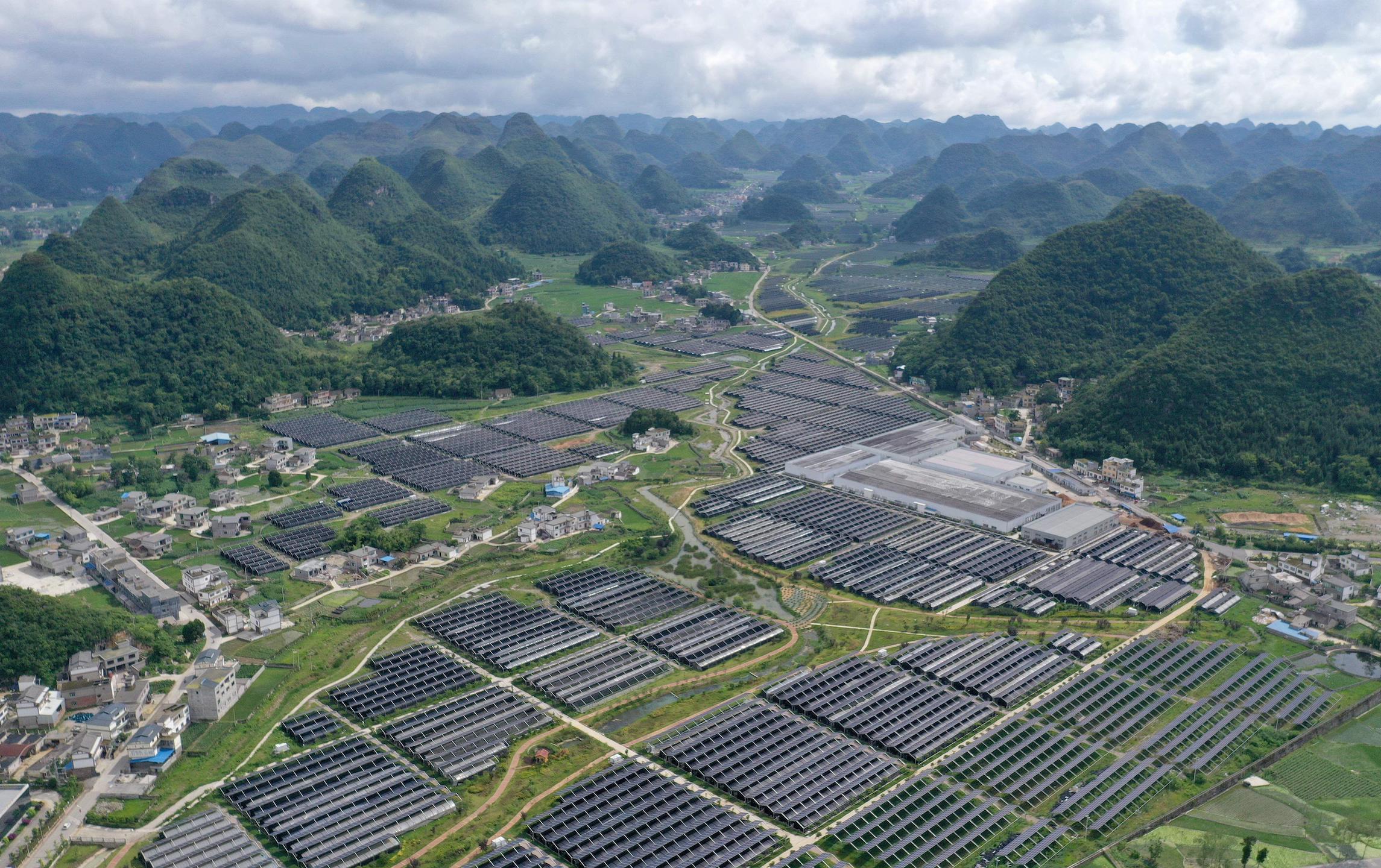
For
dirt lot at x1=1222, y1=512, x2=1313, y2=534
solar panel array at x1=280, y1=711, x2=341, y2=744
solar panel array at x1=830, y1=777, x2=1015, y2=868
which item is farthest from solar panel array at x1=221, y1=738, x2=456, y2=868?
dirt lot at x1=1222, y1=512, x2=1313, y2=534

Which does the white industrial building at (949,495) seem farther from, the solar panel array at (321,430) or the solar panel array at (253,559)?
the solar panel array at (321,430)

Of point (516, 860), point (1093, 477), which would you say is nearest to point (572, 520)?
point (516, 860)

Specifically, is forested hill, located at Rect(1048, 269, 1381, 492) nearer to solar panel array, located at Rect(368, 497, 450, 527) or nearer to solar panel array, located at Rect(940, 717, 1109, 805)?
solar panel array, located at Rect(940, 717, 1109, 805)

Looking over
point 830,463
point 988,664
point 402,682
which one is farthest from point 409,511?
point 988,664

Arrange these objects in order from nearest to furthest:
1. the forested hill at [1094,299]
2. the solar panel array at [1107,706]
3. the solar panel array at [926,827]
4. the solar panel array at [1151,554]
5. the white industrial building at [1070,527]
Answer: the solar panel array at [926,827] < the solar panel array at [1107,706] < the solar panel array at [1151,554] < the white industrial building at [1070,527] < the forested hill at [1094,299]

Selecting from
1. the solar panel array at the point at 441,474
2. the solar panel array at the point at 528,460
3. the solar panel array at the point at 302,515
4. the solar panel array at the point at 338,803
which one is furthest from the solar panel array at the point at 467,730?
the solar panel array at the point at 528,460

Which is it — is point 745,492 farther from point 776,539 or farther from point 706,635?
point 706,635

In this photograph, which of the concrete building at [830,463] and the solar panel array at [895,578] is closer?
the solar panel array at [895,578]
